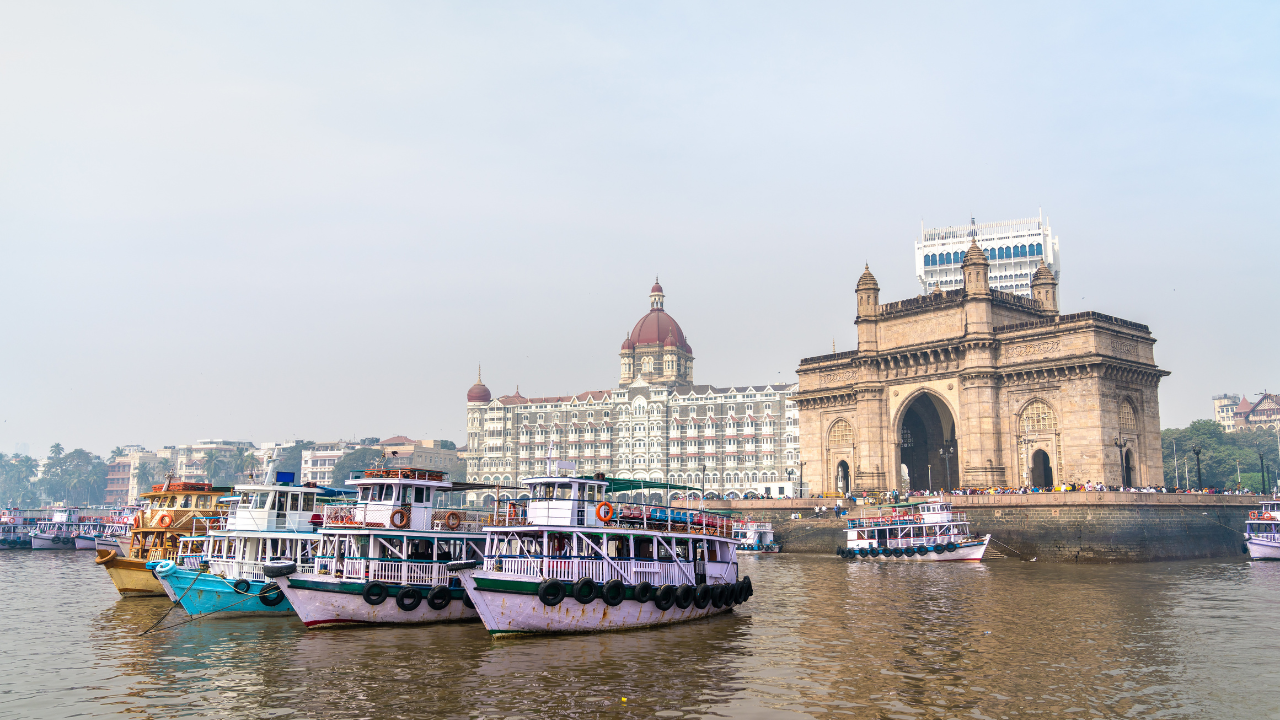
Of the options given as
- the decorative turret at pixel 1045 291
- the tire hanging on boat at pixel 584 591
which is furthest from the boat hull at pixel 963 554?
the tire hanging on boat at pixel 584 591

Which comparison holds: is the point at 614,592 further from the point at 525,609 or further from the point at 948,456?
the point at 948,456

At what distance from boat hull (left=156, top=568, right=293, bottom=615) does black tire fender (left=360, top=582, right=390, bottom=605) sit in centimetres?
443

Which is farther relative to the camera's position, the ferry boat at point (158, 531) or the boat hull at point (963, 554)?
the boat hull at point (963, 554)

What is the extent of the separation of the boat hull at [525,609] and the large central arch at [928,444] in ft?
167

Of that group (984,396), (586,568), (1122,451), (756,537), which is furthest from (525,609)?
(1122,451)

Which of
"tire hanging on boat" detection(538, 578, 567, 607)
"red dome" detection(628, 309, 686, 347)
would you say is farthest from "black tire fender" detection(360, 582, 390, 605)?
"red dome" detection(628, 309, 686, 347)

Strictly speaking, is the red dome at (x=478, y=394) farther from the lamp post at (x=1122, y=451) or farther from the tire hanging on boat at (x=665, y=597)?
the tire hanging on boat at (x=665, y=597)

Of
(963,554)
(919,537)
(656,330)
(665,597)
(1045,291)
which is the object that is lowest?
(963,554)

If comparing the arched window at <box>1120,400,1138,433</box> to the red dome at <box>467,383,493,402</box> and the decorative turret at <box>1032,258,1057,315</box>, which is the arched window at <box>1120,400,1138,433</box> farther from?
the red dome at <box>467,383,493,402</box>

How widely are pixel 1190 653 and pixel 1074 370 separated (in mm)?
39939

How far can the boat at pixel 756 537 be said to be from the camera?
69312 millimetres

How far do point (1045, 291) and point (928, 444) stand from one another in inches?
594

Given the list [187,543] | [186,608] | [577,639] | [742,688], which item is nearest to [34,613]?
[187,543]

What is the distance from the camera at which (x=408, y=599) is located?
91.4ft
